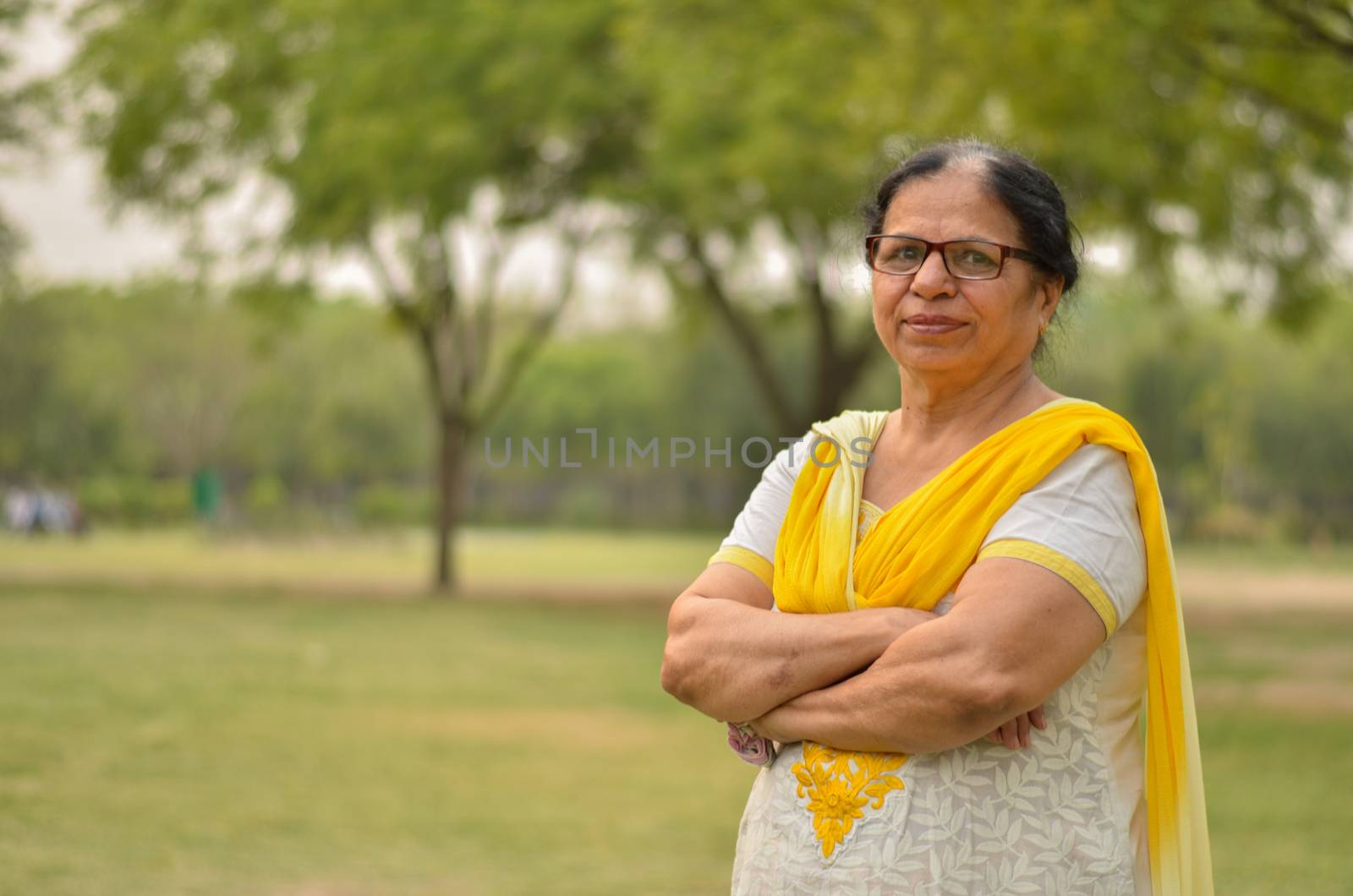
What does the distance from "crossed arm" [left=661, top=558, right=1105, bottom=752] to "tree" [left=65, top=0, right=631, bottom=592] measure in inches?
629

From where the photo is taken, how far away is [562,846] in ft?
23.8

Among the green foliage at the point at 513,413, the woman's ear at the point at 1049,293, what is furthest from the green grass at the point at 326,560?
the woman's ear at the point at 1049,293

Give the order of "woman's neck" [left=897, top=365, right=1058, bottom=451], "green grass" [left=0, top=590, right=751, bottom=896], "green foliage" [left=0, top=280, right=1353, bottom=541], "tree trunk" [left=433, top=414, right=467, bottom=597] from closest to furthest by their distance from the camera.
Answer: "woman's neck" [left=897, top=365, right=1058, bottom=451], "green grass" [left=0, top=590, right=751, bottom=896], "tree trunk" [left=433, top=414, right=467, bottom=597], "green foliage" [left=0, top=280, right=1353, bottom=541]

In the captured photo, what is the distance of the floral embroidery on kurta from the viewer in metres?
2.16

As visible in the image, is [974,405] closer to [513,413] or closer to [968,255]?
[968,255]

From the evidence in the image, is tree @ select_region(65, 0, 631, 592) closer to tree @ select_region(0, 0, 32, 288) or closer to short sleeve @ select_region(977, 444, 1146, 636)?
tree @ select_region(0, 0, 32, 288)

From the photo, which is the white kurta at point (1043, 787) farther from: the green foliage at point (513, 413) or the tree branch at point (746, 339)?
the green foliage at point (513, 413)

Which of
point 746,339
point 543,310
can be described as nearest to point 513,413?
point 543,310

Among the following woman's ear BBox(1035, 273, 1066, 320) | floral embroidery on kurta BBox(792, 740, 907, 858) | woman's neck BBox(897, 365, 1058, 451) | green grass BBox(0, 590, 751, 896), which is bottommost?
green grass BBox(0, 590, 751, 896)

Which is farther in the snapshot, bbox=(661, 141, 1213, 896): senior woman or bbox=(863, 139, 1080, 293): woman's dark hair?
bbox=(863, 139, 1080, 293): woman's dark hair

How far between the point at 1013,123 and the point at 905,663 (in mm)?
10902

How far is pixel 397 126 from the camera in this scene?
17.7 metres

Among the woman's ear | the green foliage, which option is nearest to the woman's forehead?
the woman's ear

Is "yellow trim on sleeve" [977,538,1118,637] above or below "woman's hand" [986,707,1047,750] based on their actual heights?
above
